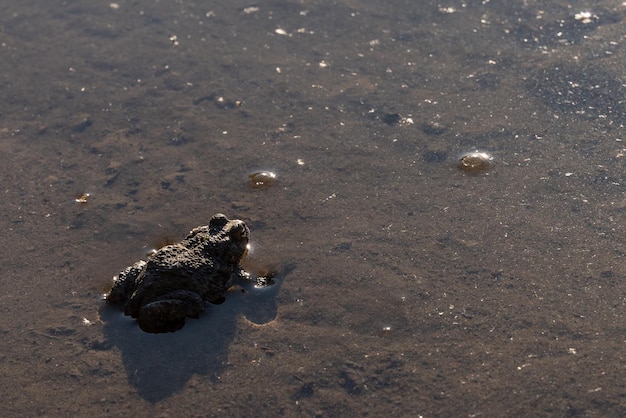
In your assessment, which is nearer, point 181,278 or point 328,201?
point 181,278

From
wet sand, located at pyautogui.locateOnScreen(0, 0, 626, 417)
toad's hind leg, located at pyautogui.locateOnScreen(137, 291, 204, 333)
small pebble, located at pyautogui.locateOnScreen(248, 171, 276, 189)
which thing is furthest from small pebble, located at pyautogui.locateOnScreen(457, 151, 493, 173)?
toad's hind leg, located at pyautogui.locateOnScreen(137, 291, 204, 333)

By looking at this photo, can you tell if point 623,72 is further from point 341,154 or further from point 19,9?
point 19,9

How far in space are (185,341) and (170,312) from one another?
0.18 m

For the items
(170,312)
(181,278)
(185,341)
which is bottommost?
(185,341)

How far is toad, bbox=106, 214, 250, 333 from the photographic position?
4246mm

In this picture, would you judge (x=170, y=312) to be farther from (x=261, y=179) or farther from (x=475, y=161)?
(x=475, y=161)

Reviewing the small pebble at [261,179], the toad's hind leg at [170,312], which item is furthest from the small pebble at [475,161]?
the toad's hind leg at [170,312]

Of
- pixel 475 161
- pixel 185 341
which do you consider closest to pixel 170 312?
pixel 185 341

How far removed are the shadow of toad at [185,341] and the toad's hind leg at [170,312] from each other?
4 cm

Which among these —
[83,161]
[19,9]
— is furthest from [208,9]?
[83,161]

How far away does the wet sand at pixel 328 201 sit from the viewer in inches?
159

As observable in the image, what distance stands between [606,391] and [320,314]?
152 cm

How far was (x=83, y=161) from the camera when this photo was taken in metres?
5.71

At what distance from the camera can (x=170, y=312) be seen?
4262 millimetres
